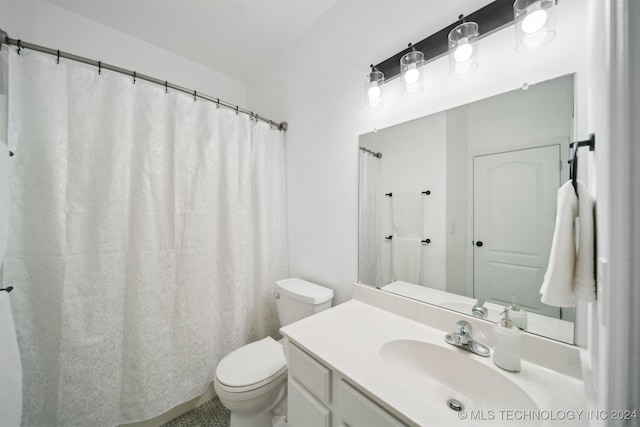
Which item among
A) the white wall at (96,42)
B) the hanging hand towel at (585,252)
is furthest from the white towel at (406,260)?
the white wall at (96,42)

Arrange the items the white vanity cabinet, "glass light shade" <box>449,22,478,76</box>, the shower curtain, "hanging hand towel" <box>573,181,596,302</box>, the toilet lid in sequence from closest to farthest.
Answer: "hanging hand towel" <box>573,181,596,302</box>
the white vanity cabinet
"glass light shade" <box>449,22,478,76</box>
the shower curtain
the toilet lid

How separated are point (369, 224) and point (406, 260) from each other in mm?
274

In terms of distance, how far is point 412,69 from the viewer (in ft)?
3.32

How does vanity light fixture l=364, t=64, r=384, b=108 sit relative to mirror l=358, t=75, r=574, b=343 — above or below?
above

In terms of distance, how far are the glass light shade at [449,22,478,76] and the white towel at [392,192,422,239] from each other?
530mm

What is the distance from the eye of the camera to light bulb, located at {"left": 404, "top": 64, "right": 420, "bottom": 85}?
39.6 inches

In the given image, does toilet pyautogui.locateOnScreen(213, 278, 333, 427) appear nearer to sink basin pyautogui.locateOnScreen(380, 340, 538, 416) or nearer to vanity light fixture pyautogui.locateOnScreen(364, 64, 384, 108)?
sink basin pyautogui.locateOnScreen(380, 340, 538, 416)

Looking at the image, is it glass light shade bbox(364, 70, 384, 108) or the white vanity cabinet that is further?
glass light shade bbox(364, 70, 384, 108)

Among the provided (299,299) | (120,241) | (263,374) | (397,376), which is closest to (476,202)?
(397,376)

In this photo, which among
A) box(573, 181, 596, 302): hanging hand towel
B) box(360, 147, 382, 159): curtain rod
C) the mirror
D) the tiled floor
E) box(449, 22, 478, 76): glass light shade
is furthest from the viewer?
the tiled floor

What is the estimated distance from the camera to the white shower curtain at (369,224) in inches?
47.4

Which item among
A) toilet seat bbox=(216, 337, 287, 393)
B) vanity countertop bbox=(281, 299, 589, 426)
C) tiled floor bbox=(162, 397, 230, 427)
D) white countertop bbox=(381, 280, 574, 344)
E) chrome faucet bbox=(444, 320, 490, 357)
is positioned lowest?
tiled floor bbox=(162, 397, 230, 427)

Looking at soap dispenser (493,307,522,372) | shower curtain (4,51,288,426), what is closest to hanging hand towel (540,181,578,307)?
soap dispenser (493,307,522,372)

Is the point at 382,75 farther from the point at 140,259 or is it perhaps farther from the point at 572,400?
the point at 140,259
